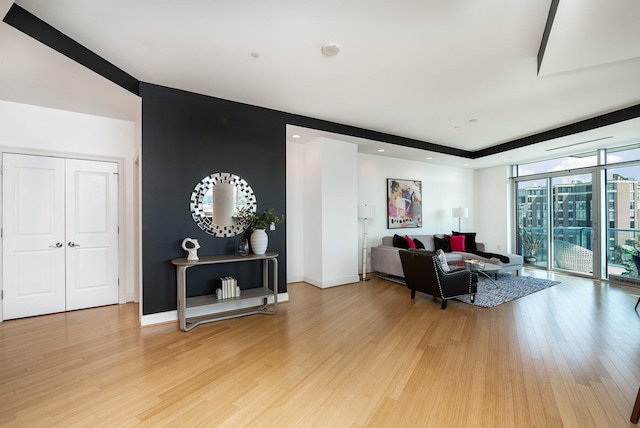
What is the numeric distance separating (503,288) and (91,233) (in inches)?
266

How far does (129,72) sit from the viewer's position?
10.4 feet

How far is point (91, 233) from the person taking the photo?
409 cm

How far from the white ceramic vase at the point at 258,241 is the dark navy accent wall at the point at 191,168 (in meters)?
0.30

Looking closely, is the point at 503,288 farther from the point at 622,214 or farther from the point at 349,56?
the point at 349,56

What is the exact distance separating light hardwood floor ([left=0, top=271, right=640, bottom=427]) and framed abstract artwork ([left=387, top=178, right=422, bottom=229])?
3.14m

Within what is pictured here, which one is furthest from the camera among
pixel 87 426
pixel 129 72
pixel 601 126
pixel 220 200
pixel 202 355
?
pixel 601 126

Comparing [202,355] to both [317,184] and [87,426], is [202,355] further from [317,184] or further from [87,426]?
[317,184]

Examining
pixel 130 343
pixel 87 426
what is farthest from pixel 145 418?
pixel 130 343

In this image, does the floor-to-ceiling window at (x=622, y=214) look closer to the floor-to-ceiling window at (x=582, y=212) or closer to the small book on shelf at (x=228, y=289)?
the floor-to-ceiling window at (x=582, y=212)

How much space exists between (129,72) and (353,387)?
3912 mm

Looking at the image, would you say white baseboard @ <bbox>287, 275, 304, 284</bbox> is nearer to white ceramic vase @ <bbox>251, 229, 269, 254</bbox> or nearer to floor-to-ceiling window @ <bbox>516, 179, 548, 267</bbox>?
white ceramic vase @ <bbox>251, 229, 269, 254</bbox>

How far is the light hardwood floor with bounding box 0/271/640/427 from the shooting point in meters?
1.92

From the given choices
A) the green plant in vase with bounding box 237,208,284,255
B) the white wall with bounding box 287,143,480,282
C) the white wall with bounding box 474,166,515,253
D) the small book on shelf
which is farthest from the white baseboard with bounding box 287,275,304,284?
the white wall with bounding box 474,166,515,253

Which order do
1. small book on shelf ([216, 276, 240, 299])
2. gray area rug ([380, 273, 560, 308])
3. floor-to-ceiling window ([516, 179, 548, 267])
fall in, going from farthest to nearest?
floor-to-ceiling window ([516, 179, 548, 267]) → gray area rug ([380, 273, 560, 308]) → small book on shelf ([216, 276, 240, 299])
